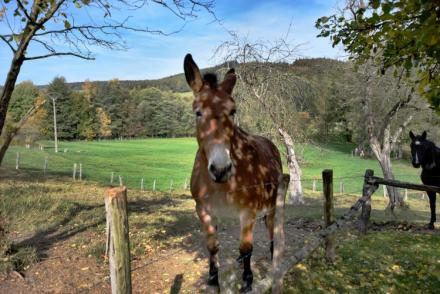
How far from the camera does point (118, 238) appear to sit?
2.70 m

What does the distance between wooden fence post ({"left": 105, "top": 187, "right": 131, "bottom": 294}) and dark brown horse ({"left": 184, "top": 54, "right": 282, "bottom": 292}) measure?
82 cm

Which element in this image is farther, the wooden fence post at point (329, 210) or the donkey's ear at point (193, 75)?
the wooden fence post at point (329, 210)

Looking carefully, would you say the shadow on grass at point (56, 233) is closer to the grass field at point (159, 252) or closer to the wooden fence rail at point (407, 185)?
the grass field at point (159, 252)

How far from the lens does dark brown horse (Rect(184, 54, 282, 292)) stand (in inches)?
135

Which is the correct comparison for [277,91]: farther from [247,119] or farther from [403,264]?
[403,264]

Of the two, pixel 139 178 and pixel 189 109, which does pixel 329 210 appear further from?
pixel 189 109

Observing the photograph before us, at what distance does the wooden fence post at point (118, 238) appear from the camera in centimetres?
263

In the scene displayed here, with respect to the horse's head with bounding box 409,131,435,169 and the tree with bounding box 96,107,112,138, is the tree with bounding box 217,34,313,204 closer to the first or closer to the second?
the horse's head with bounding box 409,131,435,169

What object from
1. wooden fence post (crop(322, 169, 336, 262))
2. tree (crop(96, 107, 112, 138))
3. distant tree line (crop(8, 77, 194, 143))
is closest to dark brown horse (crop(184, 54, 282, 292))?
wooden fence post (crop(322, 169, 336, 262))

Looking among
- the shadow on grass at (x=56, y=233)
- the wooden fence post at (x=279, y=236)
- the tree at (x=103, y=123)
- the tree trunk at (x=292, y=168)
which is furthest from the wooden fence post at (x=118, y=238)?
the tree at (x=103, y=123)

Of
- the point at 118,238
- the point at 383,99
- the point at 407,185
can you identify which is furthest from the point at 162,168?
the point at 118,238

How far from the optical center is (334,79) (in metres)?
20.6

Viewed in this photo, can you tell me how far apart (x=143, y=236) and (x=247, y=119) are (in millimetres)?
10345

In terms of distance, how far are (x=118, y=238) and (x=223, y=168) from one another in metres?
1.02
